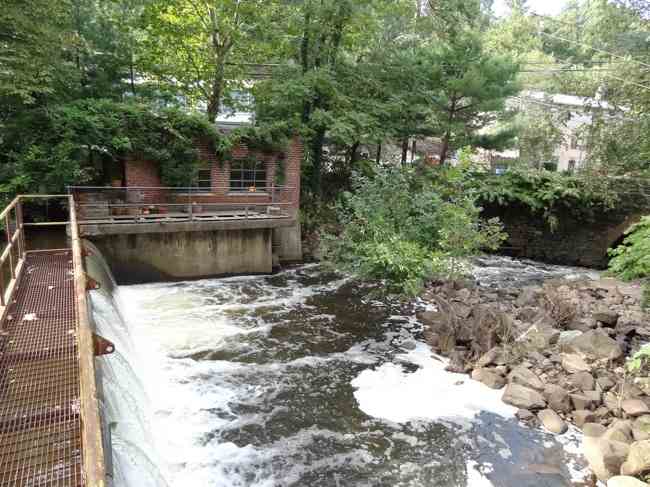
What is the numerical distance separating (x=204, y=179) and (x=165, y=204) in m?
3.35

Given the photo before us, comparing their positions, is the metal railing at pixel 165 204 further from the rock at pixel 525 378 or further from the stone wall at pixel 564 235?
the stone wall at pixel 564 235

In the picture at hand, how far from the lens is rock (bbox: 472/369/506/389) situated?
25.7ft

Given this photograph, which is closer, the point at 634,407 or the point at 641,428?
the point at 641,428

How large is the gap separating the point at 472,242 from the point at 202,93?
1229cm

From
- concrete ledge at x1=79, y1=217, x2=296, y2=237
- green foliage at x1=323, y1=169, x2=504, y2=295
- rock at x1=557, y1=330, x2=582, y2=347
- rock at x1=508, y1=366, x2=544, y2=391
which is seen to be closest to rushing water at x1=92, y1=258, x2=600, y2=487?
rock at x1=508, y1=366, x2=544, y2=391

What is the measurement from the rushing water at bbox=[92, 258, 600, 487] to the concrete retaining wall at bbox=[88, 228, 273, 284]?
156cm

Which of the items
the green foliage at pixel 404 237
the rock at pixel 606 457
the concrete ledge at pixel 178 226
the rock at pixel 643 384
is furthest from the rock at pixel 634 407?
the concrete ledge at pixel 178 226

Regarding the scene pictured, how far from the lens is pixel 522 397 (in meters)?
7.28

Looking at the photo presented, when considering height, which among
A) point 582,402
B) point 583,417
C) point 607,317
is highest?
point 607,317

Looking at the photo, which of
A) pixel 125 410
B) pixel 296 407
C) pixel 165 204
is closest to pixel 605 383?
pixel 296 407

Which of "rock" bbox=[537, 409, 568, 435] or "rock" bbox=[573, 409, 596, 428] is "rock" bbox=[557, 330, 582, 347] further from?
"rock" bbox=[537, 409, 568, 435]

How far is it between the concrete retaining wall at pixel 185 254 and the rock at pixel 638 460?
10384 mm

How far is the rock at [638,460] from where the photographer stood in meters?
5.32

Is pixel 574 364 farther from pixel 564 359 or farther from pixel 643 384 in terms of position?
pixel 643 384
